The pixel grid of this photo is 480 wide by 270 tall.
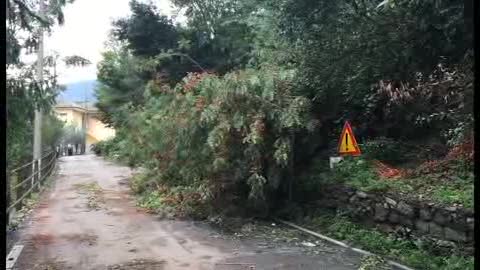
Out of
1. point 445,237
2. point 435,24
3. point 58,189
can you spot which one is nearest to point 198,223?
point 445,237

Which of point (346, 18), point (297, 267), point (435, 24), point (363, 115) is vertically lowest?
point (297, 267)

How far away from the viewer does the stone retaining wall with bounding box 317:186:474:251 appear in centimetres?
685

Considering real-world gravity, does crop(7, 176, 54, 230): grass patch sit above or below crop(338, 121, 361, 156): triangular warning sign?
below

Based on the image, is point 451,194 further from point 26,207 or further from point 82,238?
point 26,207

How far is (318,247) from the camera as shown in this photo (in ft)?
27.1

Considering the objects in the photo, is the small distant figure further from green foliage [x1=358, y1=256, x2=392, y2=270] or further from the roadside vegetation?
green foliage [x1=358, y1=256, x2=392, y2=270]

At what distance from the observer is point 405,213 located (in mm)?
7891

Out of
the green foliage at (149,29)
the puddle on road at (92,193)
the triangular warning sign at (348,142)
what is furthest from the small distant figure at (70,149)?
the triangular warning sign at (348,142)

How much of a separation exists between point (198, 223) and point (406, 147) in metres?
4.23

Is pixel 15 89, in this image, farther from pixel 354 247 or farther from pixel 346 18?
pixel 346 18

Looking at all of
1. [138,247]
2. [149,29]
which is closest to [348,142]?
[138,247]

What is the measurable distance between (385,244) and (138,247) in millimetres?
3665

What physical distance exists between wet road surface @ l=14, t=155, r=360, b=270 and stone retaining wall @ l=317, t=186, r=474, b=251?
93 cm

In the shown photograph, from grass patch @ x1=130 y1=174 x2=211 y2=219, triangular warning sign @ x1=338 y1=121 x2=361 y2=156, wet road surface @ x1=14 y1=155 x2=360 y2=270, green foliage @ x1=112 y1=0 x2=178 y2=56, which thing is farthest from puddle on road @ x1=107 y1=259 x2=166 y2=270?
green foliage @ x1=112 y1=0 x2=178 y2=56
